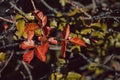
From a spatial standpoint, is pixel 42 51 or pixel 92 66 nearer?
pixel 42 51

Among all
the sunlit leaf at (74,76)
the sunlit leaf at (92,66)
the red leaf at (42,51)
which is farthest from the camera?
the sunlit leaf at (92,66)

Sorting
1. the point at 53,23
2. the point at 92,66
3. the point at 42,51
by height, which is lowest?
the point at 92,66

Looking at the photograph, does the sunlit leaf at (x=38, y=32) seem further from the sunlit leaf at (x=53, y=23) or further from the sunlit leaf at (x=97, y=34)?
the sunlit leaf at (x=97, y=34)

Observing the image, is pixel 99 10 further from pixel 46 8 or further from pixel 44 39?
pixel 44 39

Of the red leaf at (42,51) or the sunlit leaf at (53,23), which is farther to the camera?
the sunlit leaf at (53,23)

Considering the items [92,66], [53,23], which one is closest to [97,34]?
[53,23]

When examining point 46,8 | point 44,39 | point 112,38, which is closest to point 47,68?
point 46,8

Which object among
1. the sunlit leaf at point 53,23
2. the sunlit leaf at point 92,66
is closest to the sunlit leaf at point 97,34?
Result: the sunlit leaf at point 53,23

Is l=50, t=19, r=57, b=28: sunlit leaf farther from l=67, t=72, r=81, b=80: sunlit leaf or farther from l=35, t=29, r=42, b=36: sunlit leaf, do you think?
l=67, t=72, r=81, b=80: sunlit leaf

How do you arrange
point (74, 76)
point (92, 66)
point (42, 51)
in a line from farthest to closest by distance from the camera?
point (92, 66) → point (74, 76) → point (42, 51)

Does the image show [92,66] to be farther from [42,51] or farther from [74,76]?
[42,51]

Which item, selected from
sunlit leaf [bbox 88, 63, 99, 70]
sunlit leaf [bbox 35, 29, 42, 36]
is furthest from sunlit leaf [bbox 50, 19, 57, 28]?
sunlit leaf [bbox 88, 63, 99, 70]
